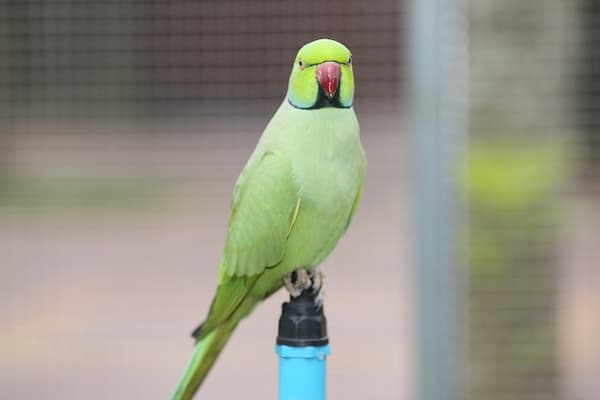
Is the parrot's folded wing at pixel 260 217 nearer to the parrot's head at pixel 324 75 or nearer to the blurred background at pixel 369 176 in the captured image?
the parrot's head at pixel 324 75

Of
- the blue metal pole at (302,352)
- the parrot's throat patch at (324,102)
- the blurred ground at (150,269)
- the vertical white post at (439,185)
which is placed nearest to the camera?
the blue metal pole at (302,352)

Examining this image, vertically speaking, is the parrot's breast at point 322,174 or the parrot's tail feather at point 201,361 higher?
the parrot's breast at point 322,174

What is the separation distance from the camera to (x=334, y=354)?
348cm

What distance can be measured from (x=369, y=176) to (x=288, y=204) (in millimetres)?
3607

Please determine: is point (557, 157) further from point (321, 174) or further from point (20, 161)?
point (20, 161)

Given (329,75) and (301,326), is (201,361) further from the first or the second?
(329,75)

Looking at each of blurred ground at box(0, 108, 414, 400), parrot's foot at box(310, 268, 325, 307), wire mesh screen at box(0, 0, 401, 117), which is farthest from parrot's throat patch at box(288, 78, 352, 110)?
wire mesh screen at box(0, 0, 401, 117)

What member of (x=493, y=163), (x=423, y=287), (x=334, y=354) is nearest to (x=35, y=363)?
(x=334, y=354)

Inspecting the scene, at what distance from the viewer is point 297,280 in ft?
4.94

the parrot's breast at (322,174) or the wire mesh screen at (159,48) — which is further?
the wire mesh screen at (159,48)

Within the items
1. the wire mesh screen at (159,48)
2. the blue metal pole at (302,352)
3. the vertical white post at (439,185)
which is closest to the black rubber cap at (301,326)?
the blue metal pole at (302,352)

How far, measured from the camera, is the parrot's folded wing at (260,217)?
4.57 ft

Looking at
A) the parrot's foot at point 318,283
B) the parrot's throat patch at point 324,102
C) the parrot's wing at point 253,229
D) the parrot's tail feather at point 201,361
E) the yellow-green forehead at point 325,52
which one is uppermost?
the yellow-green forehead at point 325,52

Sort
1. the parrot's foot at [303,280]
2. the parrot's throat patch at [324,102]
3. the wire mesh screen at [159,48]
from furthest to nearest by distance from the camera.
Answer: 1. the wire mesh screen at [159,48]
2. the parrot's foot at [303,280]
3. the parrot's throat patch at [324,102]
